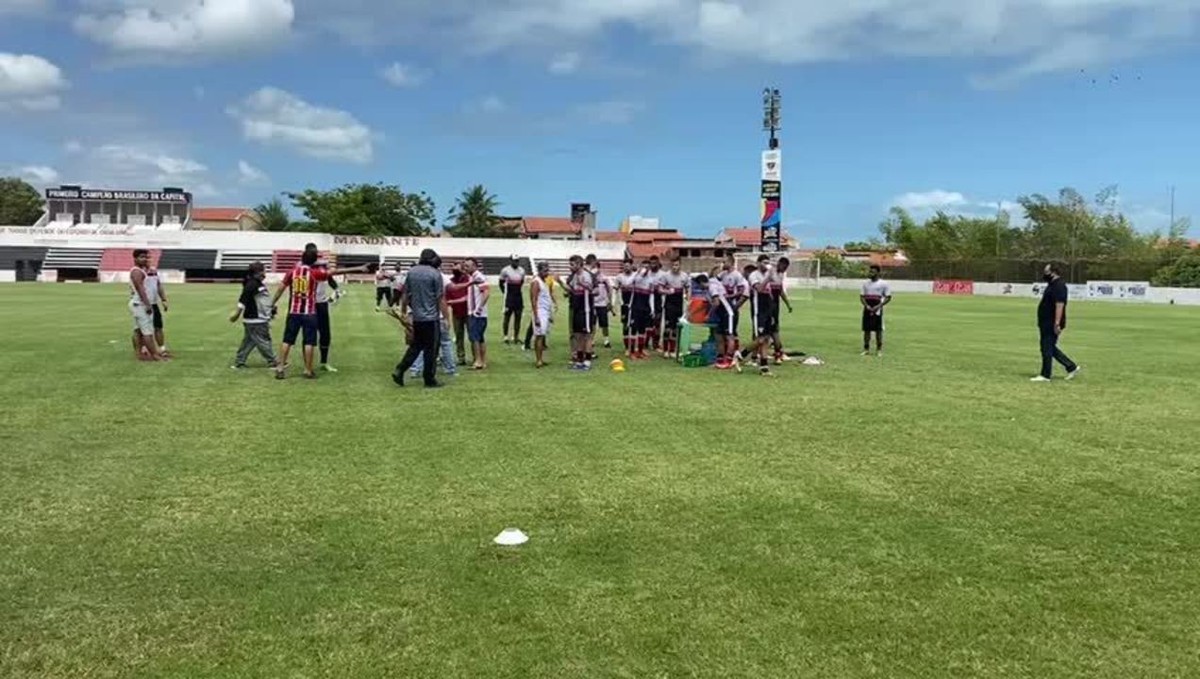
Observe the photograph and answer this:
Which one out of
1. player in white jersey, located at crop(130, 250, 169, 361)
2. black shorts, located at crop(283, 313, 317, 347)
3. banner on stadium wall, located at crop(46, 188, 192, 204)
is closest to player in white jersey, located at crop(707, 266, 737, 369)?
black shorts, located at crop(283, 313, 317, 347)

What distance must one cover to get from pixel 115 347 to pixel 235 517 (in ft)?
43.0

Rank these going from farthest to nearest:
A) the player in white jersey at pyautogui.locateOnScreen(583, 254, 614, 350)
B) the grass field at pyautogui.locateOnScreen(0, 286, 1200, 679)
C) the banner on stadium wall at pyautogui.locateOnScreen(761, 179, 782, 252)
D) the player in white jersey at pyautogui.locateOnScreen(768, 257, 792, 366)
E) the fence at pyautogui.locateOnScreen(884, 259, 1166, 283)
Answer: the fence at pyautogui.locateOnScreen(884, 259, 1166, 283), the banner on stadium wall at pyautogui.locateOnScreen(761, 179, 782, 252), the player in white jersey at pyautogui.locateOnScreen(583, 254, 614, 350), the player in white jersey at pyautogui.locateOnScreen(768, 257, 792, 366), the grass field at pyautogui.locateOnScreen(0, 286, 1200, 679)

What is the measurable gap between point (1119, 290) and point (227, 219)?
345 ft

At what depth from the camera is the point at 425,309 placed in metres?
12.3

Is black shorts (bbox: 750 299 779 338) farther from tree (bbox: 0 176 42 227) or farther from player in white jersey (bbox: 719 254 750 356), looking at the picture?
tree (bbox: 0 176 42 227)

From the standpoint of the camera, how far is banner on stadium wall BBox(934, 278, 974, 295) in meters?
65.4

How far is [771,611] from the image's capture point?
469 cm

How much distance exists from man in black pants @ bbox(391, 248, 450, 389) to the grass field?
0.59 meters

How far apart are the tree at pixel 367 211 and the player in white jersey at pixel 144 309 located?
82902 mm

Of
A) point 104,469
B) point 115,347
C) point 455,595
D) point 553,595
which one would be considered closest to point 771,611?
point 553,595

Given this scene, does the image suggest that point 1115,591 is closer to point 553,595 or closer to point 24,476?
point 553,595

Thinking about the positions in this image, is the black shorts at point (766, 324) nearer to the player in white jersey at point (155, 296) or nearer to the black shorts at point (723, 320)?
the black shorts at point (723, 320)

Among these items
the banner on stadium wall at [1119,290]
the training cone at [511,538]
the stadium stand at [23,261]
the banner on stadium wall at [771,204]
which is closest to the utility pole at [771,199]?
the banner on stadium wall at [771,204]

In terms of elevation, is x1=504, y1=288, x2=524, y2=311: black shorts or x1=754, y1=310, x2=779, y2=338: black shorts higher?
x1=504, y1=288, x2=524, y2=311: black shorts
